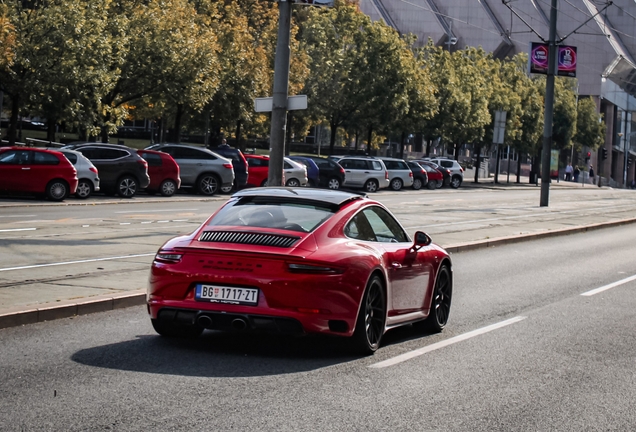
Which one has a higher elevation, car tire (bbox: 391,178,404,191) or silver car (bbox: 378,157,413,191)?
silver car (bbox: 378,157,413,191)

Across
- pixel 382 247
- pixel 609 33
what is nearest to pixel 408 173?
pixel 382 247

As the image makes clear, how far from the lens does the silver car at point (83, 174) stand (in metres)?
31.2

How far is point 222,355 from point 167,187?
1105 inches

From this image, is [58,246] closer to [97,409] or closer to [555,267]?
[555,267]

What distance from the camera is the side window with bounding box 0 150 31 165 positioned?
29109 millimetres

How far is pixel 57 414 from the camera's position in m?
5.83

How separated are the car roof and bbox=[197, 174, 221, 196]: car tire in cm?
2883

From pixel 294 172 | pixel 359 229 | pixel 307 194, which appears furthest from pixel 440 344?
pixel 294 172

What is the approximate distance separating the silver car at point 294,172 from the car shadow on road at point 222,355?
32291mm

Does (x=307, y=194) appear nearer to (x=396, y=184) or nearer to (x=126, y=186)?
(x=126, y=186)

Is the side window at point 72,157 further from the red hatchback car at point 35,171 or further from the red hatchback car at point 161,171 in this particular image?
the red hatchback car at point 161,171

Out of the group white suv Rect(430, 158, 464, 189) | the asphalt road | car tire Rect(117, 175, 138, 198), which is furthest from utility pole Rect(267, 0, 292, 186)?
white suv Rect(430, 158, 464, 189)

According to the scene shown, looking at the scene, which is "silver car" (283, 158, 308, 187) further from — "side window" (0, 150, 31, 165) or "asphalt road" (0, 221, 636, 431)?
"asphalt road" (0, 221, 636, 431)

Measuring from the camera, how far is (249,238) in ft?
26.5
